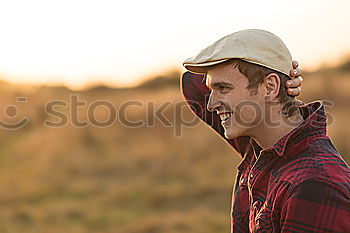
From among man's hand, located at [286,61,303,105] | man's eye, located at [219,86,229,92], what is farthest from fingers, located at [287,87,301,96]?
man's eye, located at [219,86,229,92]

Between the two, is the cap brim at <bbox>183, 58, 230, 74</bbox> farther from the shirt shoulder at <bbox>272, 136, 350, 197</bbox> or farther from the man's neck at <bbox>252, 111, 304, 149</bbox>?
the shirt shoulder at <bbox>272, 136, 350, 197</bbox>

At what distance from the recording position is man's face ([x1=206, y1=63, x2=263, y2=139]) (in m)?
2.05

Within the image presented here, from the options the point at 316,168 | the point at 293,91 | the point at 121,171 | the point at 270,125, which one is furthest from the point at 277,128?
the point at 121,171

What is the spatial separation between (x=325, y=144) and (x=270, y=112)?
22 cm

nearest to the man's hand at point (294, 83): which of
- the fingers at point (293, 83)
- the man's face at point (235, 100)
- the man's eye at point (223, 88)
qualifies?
the fingers at point (293, 83)

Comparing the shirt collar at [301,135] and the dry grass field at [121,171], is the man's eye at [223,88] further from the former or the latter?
the dry grass field at [121,171]

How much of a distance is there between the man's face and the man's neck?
0.11ft

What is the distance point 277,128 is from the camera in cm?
205

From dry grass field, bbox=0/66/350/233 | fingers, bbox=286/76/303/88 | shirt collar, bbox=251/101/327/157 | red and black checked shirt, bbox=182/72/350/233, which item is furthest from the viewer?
dry grass field, bbox=0/66/350/233

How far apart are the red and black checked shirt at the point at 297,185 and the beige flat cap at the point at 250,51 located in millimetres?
215

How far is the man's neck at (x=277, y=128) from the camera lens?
2049 mm

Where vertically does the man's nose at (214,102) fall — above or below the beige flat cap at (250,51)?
below

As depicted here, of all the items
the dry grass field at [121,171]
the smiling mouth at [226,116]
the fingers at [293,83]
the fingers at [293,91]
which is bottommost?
the dry grass field at [121,171]

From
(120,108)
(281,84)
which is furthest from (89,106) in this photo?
(281,84)
